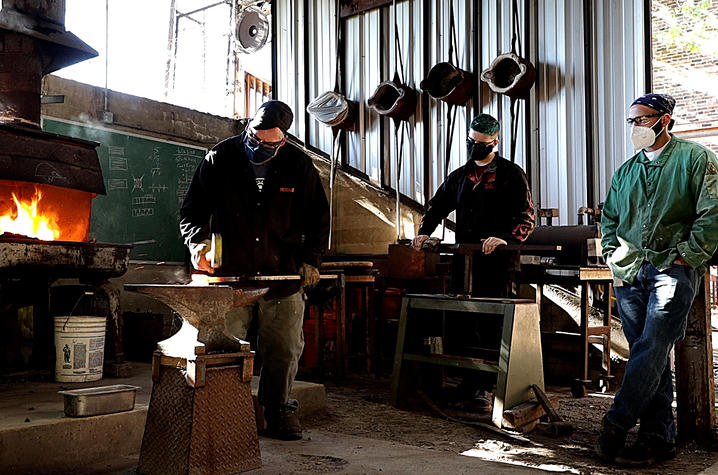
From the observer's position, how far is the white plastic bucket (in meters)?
4.21

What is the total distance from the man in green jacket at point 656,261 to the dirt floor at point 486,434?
0.54 feet

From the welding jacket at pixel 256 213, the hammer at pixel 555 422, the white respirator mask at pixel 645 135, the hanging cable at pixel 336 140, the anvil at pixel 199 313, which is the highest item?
the hanging cable at pixel 336 140

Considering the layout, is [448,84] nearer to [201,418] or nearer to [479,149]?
[479,149]

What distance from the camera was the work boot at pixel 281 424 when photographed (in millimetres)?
3596

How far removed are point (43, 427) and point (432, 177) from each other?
548cm

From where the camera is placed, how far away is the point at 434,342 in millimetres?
4629

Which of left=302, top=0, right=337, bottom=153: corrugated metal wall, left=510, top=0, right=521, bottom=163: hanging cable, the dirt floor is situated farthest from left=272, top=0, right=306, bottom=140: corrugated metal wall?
the dirt floor

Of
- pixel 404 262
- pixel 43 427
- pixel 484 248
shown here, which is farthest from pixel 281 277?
pixel 404 262

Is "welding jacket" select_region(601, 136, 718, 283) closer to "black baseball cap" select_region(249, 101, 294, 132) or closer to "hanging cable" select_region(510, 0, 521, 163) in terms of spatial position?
"black baseball cap" select_region(249, 101, 294, 132)

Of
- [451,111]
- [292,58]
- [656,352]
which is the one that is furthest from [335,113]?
[656,352]

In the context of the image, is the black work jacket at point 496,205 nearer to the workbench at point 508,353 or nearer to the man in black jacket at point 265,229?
the workbench at point 508,353

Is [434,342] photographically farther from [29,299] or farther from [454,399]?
[29,299]

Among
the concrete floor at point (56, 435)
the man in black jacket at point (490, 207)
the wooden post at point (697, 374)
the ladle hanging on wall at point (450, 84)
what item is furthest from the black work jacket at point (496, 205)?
the concrete floor at point (56, 435)

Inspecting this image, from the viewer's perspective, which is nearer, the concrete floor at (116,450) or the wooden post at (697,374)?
the concrete floor at (116,450)
